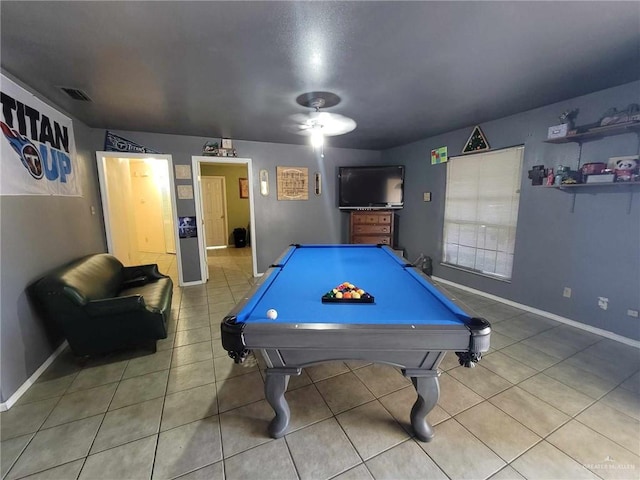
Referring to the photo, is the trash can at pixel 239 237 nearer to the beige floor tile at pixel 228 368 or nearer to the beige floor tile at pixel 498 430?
the beige floor tile at pixel 228 368

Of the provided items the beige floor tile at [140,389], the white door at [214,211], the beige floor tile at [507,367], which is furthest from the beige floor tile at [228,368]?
the white door at [214,211]

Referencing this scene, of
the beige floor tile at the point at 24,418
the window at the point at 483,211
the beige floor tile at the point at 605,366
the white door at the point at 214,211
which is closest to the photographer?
the beige floor tile at the point at 24,418

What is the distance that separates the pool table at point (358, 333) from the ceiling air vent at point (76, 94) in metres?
2.41

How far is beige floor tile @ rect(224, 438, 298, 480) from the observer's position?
1328 mm

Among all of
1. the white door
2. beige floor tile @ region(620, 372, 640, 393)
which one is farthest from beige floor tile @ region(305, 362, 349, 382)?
the white door

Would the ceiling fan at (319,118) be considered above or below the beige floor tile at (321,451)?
above

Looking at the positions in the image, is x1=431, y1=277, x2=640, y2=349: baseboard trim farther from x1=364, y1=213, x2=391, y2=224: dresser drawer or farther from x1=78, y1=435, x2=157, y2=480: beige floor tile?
x1=78, y1=435, x2=157, y2=480: beige floor tile

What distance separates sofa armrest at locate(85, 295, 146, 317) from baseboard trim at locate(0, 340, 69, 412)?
0.58 m

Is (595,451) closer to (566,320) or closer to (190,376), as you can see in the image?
(566,320)

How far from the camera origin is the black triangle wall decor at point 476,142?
3486 millimetres

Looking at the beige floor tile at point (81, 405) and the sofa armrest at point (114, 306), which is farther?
the sofa armrest at point (114, 306)

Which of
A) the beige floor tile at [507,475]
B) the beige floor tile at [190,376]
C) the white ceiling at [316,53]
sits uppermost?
the white ceiling at [316,53]

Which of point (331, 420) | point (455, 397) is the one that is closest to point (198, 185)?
point (331, 420)

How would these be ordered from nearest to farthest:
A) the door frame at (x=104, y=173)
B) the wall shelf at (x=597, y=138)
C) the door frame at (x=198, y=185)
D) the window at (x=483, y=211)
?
1. the wall shelf at (x=597, y=138)
2. the window at (x=483, y=211)
3. the door frame at (x=104, y=173)
4. the door frame at (x=198, y=185)
